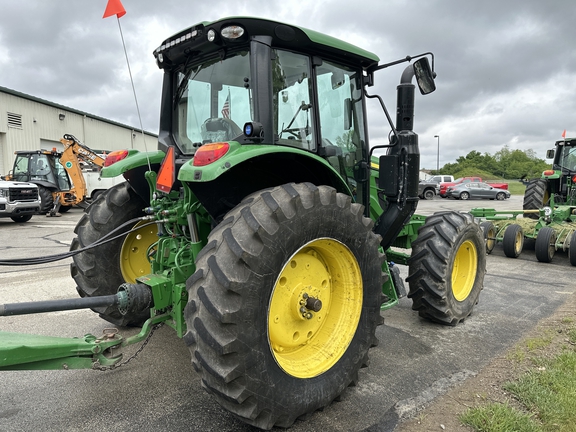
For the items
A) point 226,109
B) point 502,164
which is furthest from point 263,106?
point 502,164

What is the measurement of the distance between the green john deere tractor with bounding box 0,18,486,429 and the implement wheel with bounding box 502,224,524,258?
4.05 m

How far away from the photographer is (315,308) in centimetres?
260

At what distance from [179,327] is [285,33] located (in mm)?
2121

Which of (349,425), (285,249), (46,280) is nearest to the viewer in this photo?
(285,249)

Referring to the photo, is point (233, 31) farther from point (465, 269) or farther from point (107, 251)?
point (465, 269)

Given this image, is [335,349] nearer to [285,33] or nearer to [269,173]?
[269,173]

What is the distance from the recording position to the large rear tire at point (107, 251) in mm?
3508

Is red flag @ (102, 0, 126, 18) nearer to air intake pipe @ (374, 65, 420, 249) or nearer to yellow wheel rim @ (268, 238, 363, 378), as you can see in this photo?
yellow wheel rim @ (268, 238, 363, 378)

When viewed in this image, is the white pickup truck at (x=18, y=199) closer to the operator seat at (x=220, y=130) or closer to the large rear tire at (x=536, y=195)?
the operator seat at (x=220, y=130)

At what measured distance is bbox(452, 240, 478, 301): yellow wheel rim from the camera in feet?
14.8

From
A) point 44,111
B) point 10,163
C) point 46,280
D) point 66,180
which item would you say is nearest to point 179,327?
point 46,280

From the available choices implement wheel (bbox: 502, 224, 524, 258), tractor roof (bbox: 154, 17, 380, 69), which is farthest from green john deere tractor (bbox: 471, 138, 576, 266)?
tractor roof (bbox: 154, 17, 380, 69)

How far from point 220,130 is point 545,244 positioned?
6.64 meters

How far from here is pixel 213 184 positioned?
9.02ft
